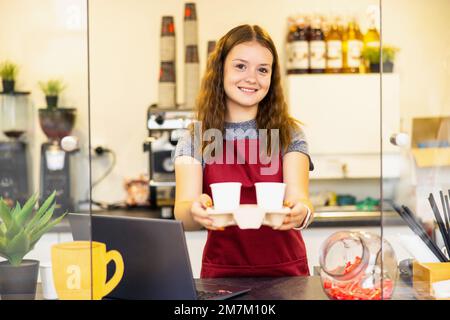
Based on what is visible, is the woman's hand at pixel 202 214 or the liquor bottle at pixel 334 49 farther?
the liquor bottle at pixel 334 49

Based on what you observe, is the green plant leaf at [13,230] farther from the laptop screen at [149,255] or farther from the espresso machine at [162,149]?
the espresso machine at [162,149]

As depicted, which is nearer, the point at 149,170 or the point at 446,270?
the point at 446,270

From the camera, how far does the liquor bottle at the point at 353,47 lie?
327 cm

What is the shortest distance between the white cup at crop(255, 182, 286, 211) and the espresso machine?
1.65 metres

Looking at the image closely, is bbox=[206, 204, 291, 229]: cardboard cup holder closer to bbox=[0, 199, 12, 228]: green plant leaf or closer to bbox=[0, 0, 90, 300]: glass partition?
bbox=[0, 0, 90, 300]: glass partition

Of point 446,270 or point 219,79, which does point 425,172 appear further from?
point 219,79

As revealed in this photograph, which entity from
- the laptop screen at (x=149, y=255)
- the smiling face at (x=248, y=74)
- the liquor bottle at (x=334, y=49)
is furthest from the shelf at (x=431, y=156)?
the liquor bottle at (x=334, y=49)

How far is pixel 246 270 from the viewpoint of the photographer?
172 cm

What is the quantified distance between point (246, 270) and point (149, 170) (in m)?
1.49

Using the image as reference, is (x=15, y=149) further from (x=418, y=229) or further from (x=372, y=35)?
(x=372, y=35)

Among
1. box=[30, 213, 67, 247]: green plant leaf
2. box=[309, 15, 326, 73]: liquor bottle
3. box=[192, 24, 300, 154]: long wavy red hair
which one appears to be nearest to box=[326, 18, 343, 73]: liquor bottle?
box=[309, 15, 326, 73]: liquor bottle

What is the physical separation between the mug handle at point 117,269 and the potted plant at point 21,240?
0.11 m

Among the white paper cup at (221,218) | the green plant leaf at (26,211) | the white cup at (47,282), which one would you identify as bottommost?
the white cup at (47,282)
